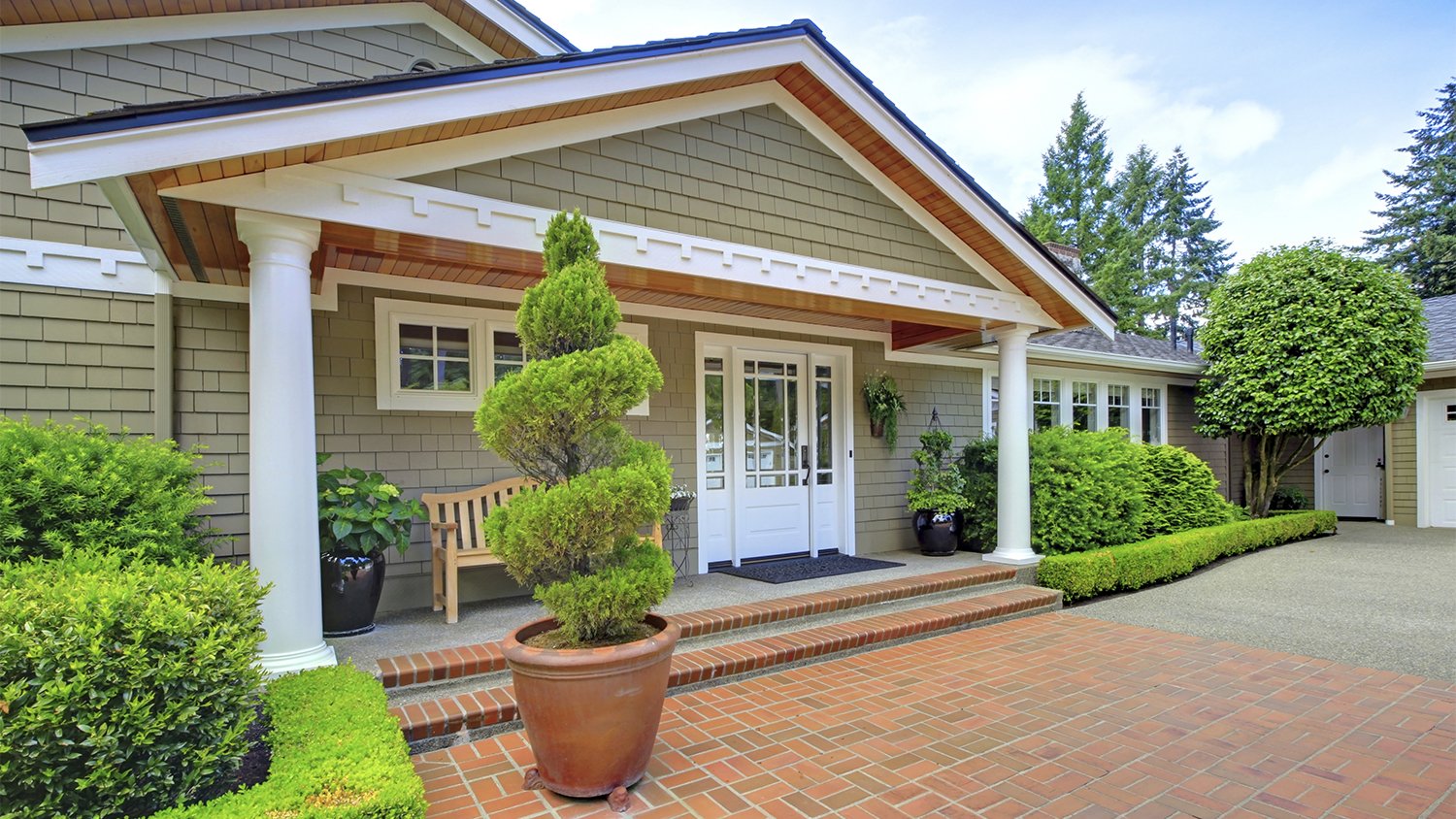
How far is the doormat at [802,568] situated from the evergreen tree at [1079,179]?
2494cm

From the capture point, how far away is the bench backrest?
4926 millimetres

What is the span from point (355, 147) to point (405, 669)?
2.64 m

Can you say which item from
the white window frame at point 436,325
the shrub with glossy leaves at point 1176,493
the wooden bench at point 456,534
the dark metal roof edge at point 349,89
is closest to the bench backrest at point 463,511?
the wooden bench at point 456,534

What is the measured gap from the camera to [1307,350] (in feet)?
33.4

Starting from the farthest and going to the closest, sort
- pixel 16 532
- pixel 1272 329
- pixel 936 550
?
pixel 1272 329
pixel 936 550
pixel 16 532

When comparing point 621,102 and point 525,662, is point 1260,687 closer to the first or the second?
point 525,662

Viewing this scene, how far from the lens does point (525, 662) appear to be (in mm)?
2787

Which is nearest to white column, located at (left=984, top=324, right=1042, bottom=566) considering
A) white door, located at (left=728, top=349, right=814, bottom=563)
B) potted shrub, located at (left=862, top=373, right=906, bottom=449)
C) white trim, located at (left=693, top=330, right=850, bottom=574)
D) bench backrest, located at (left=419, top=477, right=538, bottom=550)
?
potted shrub, located at (left=862, top=373, right=906, bottom=449)

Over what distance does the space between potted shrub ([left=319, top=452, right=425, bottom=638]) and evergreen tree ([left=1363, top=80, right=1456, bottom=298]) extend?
28946 millimetres

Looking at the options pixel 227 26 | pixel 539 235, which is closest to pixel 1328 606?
pixel 539 235

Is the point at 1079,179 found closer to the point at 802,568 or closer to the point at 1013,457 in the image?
the point at 1013,457

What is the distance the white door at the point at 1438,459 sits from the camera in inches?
432

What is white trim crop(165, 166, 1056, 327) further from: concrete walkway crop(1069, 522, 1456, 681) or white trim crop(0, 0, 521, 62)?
concrete walkway crop(1069, 522, 1456, 681)

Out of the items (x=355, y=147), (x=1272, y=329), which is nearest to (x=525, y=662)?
(x=355, y=147)
